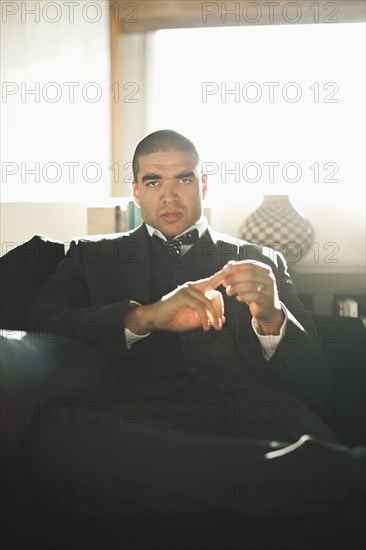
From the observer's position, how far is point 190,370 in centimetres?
183

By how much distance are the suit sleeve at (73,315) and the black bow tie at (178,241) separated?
0.95 ft

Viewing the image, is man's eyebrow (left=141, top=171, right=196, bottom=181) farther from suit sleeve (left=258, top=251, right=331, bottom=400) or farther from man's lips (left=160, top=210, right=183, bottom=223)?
suit sleeve (left=258, top=251, right=331, bottom=400)

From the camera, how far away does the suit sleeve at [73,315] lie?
1678 millimetres

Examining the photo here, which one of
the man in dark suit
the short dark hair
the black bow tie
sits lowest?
the man in dark suit

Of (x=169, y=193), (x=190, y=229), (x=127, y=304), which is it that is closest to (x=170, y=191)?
(x=169, y=193)

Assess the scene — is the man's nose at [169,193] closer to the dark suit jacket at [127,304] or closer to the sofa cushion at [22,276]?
the dark suit jacket at [127,304]

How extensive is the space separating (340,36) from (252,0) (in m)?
0.50

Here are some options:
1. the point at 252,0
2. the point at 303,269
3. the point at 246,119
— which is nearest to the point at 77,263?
the point at 303,269

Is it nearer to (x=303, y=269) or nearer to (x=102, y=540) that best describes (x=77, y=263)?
(x=102, y=540)

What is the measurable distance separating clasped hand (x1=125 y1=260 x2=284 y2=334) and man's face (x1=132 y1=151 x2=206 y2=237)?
0.45 m

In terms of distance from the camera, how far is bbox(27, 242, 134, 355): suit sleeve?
5.50 feet

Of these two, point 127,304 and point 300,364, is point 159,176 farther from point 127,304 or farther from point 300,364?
point 300,364

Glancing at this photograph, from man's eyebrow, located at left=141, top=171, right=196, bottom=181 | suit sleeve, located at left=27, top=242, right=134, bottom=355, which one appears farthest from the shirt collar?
suit sleeve, located at left=27, top=242, right=134, bottom=355

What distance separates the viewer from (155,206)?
208 centimetres
